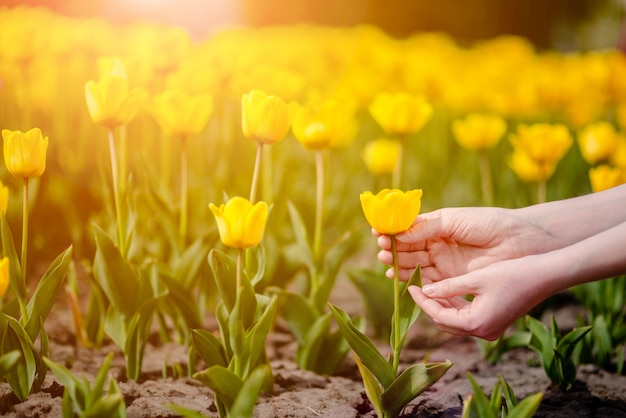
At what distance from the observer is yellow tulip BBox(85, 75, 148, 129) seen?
1.44m

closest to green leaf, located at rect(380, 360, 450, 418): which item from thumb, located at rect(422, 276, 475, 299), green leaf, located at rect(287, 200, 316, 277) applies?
thumb, located at rect(422, 276, 475, 299)

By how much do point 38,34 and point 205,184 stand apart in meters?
0.77

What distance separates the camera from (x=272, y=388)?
5.08 ft

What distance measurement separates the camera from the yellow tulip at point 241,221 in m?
1.25

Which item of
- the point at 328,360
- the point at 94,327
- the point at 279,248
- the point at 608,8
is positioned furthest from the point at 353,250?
the point at 608,8

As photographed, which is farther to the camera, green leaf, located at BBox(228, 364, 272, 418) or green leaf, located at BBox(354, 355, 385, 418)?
green leaf, located at BBox(354, 355, 385, 418)

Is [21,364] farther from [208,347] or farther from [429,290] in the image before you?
[429,290]

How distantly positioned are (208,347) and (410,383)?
38 centimetres

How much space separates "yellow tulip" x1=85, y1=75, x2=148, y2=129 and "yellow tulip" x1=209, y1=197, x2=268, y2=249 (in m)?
0.35

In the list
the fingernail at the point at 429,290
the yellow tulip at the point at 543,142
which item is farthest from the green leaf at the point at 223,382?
the yellow tulip at the point at 543,142

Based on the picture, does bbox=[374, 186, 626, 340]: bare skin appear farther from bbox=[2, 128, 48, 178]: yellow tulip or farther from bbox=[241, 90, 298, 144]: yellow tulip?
bbox=[2, 128, 48, 178]: yellow tulip

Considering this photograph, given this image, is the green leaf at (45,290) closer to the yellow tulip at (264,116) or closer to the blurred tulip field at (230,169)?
the blurred tulip field at (230,169)

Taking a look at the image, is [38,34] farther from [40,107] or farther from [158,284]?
[158,284]

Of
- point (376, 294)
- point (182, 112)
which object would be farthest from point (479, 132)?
point (182, 112)
